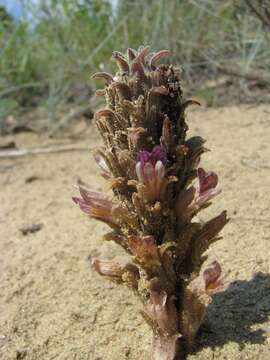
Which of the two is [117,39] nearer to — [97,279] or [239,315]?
[97,279]

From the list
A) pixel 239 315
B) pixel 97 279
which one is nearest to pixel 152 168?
pixel 239 315

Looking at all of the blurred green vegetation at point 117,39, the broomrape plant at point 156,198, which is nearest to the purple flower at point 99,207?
the broomrape plant at point 156,198

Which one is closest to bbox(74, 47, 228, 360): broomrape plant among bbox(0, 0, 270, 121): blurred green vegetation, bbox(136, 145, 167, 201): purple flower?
bbox(136, 145, 167, 201): purple flower

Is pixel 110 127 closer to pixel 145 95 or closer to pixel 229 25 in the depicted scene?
pixel 145 95

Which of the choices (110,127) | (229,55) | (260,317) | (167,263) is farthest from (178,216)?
(229,55)

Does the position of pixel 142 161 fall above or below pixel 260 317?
above

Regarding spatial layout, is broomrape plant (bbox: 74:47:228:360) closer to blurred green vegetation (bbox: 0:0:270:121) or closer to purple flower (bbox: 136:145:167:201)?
purple flower (bbox: 136:145:167:201)

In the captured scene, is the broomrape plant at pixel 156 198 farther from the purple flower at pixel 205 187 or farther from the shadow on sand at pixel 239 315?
the shadow on sand at pixel 239 315
